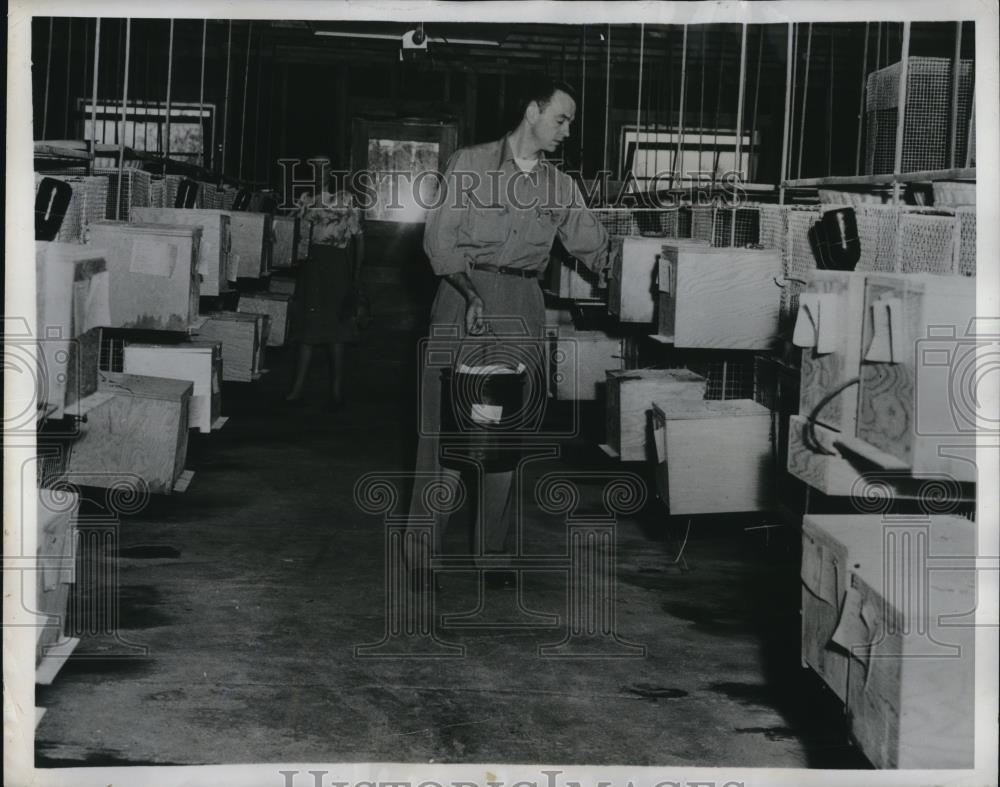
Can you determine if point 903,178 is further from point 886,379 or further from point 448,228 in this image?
point 448,228

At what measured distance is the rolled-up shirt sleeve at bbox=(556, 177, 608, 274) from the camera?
14.8 ft

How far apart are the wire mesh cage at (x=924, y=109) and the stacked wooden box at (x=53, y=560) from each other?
5.32 meters

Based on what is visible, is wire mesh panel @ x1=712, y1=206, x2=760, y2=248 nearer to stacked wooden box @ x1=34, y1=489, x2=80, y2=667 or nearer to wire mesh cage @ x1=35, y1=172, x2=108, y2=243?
wire mesh cage @ x1=35, y1=172, x2=108, y2=243

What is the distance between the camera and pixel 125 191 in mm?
5840

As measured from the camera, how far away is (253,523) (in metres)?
5.22

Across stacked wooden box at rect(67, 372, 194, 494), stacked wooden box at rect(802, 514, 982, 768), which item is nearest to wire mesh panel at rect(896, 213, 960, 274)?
stacked wooden box at rect(802, 514, 982, 768)

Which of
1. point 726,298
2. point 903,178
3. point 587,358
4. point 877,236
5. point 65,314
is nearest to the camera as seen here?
point 65,314

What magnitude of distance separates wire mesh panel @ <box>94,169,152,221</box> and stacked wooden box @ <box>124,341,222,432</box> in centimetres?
68

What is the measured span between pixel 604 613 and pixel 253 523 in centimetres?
184

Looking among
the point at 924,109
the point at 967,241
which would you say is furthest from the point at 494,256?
the point at 924,109

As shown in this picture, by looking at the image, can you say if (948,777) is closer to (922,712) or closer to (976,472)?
(922,712)

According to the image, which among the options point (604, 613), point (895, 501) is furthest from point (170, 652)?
point (895, 501)

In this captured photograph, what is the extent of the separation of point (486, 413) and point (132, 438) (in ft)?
5.45

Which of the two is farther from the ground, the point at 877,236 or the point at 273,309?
the point at 877,236
